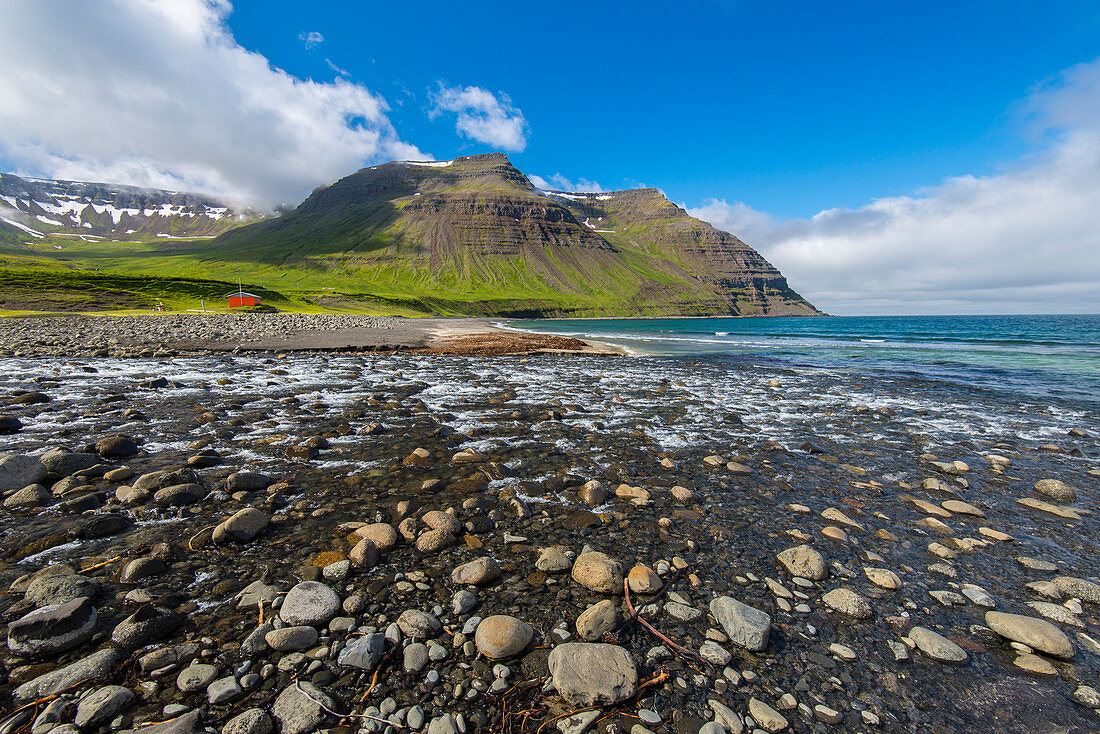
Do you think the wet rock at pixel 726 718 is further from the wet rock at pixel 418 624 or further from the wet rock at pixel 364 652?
the wet rock at pixel 364 652

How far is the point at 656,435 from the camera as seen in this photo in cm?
1202

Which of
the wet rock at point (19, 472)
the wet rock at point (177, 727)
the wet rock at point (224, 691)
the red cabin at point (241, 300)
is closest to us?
the wet rock at point (177, 727)

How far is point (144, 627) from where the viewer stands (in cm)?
388

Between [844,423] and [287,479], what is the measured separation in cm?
1582

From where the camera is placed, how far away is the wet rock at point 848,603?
4.69 m

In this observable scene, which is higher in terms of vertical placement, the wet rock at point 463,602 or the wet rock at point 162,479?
the wet rock at point 463,602

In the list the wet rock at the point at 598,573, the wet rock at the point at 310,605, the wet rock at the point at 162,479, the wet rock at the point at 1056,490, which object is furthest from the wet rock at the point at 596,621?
the wet rock at the point at 1056,490

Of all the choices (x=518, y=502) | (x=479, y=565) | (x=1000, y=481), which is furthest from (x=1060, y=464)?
(x=479, y=565)

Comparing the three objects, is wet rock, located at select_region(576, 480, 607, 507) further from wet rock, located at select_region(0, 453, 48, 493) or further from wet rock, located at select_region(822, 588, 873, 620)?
wet rock, located at select_region(0, 453, 48, 493)

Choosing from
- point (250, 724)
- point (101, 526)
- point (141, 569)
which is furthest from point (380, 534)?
point (101, 526)

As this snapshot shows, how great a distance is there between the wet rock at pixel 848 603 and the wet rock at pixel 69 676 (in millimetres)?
7034

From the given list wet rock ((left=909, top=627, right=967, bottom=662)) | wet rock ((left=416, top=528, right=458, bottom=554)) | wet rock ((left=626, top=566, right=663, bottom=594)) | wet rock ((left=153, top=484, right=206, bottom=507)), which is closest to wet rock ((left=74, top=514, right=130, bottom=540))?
wet rock ((left=153, top=484, right=206, bottom=507))

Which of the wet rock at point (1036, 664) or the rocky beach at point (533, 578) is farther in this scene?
the wet rock at point (1036, 664)

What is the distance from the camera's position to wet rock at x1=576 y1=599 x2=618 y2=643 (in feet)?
13.9
